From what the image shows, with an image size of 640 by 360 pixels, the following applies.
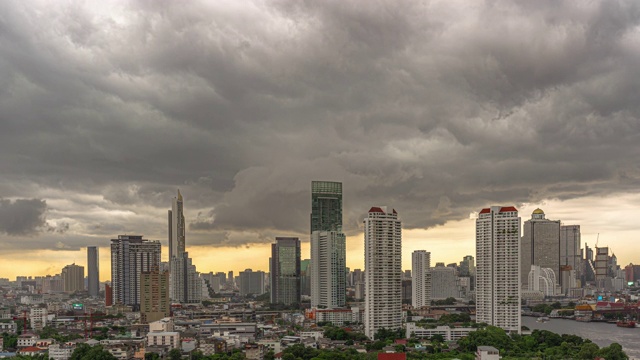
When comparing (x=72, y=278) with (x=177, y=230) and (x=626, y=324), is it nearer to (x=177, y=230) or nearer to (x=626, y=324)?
(x=177, y=230)

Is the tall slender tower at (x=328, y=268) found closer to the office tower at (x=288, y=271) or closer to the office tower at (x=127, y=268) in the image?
the office tower at (x=288, y=271)

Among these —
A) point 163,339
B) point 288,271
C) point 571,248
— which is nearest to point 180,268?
point 288,271

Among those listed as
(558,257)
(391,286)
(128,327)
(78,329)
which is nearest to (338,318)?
(391,286)

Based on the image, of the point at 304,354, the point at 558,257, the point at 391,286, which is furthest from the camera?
the point at 558,257

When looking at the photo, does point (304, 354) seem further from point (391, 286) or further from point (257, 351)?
point (391, 286)

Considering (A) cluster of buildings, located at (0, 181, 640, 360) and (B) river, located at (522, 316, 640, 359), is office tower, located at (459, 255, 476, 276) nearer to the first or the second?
(A) cluster of buildings, located at (0, 181, 640, 360)

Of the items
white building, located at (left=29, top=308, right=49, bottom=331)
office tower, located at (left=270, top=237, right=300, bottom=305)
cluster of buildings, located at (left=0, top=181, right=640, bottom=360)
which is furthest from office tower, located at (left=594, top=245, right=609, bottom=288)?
white building, located at (left=29, top=308, right=49, bottom=331)

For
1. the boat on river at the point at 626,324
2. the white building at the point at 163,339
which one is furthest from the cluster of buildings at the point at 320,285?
the boat on river at the point at 626,324
